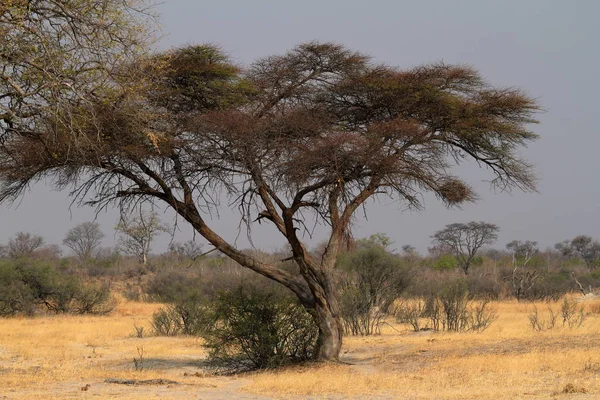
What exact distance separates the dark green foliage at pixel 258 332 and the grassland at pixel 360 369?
53cm

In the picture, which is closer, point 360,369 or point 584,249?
point 360,369

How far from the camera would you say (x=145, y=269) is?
2105 inches

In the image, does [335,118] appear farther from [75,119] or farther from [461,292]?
[461,292]

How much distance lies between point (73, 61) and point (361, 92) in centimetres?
592

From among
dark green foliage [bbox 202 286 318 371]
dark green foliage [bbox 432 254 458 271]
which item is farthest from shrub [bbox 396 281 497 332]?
dark green foliage [bbox 432 254 458 271]

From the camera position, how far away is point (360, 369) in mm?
13469

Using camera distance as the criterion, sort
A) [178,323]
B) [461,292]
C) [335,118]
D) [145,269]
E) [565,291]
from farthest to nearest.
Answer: [145,269] < [565,291] < [178,323] < [461,292] < [335,118]

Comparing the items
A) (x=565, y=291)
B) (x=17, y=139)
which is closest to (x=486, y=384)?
(x=17, y=139)

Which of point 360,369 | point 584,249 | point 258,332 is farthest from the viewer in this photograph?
point 584,249

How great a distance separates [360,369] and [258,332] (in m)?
1.95

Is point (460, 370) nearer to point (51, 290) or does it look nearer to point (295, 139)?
point (295, 139)

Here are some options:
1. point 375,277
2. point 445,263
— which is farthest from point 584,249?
point 375,277

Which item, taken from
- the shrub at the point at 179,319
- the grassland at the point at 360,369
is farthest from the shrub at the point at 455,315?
the shrub at the point at 179,319

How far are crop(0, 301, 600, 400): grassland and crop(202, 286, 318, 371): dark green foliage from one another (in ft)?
1.74
